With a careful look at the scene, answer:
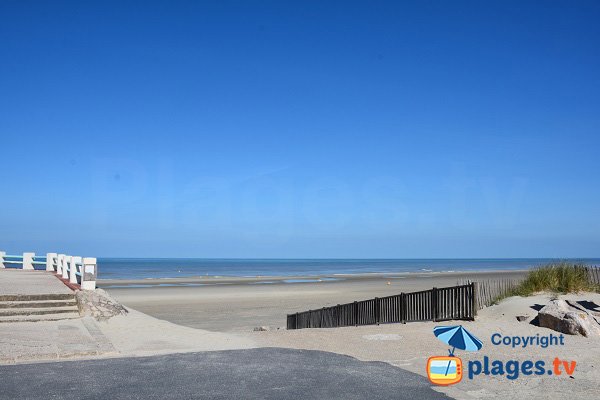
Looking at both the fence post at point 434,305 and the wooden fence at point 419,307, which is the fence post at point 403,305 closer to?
the wooden fence at point 419,307

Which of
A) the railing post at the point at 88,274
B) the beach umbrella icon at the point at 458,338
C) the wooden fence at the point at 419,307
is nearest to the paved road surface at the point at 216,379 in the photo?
the beach umbrella icon at the point at 458,338

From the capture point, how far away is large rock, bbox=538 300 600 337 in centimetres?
1234

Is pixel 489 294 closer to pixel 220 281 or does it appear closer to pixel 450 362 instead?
pixel 450 362

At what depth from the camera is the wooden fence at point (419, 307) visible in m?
14.6

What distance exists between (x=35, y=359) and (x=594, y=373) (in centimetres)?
973

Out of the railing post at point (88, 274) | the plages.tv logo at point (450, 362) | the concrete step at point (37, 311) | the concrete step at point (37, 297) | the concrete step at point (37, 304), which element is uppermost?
the railing post at point (88, 274)

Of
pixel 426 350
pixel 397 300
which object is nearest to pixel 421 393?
pixel 426 350

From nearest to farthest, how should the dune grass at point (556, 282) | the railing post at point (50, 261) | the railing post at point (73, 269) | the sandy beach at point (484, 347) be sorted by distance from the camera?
the sandy beach at point (484, 347), the dune grass at point (556, 282), the railing post at point (73, 269), the railing post at point (50, 261)

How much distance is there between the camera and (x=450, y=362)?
920 cm

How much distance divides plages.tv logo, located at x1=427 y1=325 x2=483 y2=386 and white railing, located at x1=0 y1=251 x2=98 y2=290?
35.5ft

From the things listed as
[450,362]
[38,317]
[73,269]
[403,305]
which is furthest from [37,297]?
[450,362]

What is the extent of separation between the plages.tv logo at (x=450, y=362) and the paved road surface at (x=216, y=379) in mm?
247

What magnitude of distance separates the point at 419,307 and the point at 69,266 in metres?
15.6

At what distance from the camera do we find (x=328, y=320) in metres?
20.1
